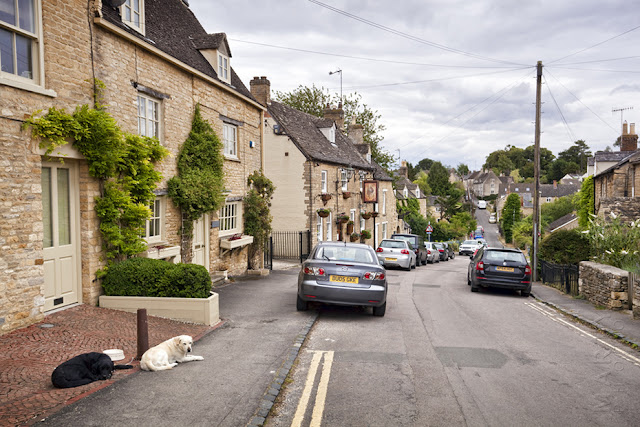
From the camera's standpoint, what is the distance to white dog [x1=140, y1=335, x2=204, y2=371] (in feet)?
20.4

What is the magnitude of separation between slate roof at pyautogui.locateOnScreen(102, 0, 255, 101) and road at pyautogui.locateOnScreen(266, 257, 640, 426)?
7.85 m

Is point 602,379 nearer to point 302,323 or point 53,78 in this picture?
point 302,323

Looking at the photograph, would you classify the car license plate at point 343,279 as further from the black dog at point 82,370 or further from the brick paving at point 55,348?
the black dog at point 82,370

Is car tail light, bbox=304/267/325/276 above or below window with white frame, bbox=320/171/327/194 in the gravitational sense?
below

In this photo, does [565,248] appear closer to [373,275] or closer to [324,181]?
[324,181]

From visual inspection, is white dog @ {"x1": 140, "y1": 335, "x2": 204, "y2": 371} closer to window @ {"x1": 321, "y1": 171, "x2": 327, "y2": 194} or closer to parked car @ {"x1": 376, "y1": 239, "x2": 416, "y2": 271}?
parked car @ {"x1": 376, "y1": 239, "x2": 416, "y2": 271}

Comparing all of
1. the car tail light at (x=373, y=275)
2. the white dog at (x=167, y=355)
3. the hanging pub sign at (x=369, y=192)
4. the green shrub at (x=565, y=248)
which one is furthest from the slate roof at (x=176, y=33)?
the hanging pub sign at (x=369, y=192)

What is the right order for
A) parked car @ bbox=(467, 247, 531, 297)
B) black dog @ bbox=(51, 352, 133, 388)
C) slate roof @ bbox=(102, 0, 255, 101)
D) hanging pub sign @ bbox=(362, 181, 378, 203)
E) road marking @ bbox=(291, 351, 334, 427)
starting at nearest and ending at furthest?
road marking @ bbox=(291, 351, 334, 427), black dog @ bbox=(51, 352, 133, 388), slate roof @ bbox=(102, 0, 255, 101), parked car @ bbox=(467, 247, 531, 297), hanging pub sign @ bbox=(362, 181, 378, 203)

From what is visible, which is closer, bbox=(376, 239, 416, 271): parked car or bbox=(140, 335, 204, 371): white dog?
bbox=(140, 335, 204, 371): white dog

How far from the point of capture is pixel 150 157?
35.2 ft

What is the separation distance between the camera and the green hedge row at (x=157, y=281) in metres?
9.02

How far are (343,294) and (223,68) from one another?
9702 millimetres

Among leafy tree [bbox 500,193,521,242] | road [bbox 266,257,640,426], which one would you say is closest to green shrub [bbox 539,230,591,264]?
road [bbox 266,257,640,426]

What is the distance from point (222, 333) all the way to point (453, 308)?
6.70 meters
